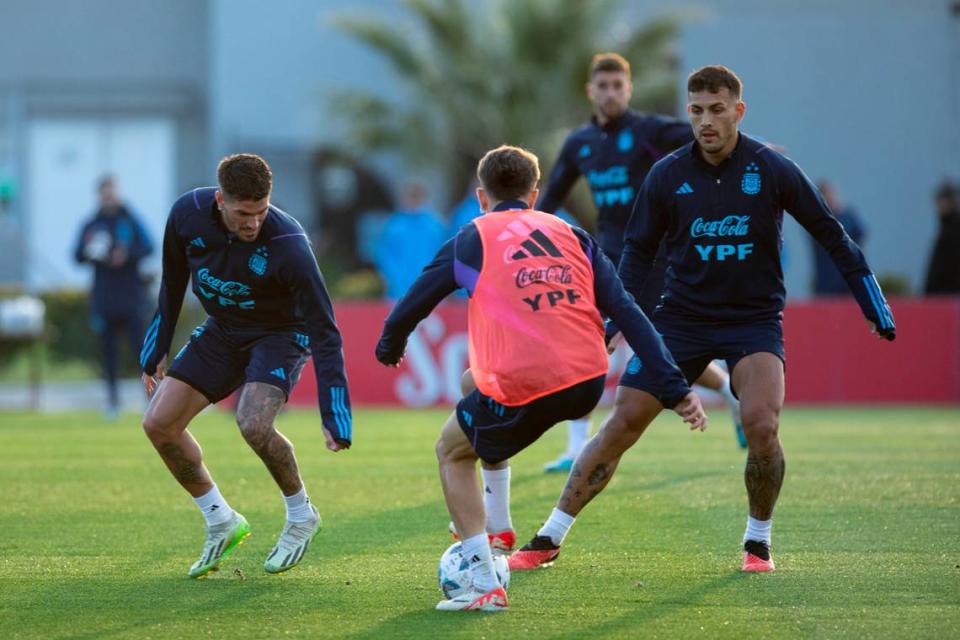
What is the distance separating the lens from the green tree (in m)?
26.9

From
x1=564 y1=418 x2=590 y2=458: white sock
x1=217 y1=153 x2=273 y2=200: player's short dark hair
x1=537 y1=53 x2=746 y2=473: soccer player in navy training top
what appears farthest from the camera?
x1=564 y1=418 x2=590 y2=458: white sock

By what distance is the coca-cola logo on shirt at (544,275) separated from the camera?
633 centimetres

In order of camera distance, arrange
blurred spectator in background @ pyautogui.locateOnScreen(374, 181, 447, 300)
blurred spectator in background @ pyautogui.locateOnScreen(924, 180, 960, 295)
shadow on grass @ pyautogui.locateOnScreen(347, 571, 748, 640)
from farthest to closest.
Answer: blurred spectator in background @ pyautogui.locateOnScreen(374, 181, 447, 300) → blurred spectator in background @ pyautogui.locateOnScreen(924, 180, 960, 295) → shadow on grass @ pyautogui.locateOnScreen(347, 571, 748, 640)

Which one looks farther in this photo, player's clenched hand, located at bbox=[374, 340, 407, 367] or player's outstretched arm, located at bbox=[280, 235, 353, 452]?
player's outstretched arm, located at bbox=[280, 235, 353, 452]

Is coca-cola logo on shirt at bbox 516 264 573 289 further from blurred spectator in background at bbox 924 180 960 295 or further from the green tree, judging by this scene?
the green tree

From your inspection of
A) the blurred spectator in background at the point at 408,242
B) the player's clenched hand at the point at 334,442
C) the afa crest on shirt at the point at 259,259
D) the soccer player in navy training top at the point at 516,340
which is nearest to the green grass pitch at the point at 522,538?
the soccer player in navy training top at the point at 516,340

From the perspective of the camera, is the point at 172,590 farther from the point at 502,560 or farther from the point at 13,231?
the point at 13,231

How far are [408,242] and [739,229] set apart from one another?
12731mm

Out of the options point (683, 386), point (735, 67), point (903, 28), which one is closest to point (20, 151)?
point (735, 67)

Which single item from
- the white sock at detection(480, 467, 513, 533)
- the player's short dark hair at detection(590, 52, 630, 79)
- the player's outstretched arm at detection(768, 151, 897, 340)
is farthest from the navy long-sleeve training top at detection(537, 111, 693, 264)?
the white sock at detection(480, 467, 513, 533)

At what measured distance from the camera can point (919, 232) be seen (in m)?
25.3

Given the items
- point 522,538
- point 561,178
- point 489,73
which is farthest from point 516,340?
point 489,73

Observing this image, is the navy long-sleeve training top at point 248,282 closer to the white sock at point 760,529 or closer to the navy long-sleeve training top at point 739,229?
the navy long-sleeve training top at point 739,229

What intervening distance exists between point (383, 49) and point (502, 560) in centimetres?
2195
